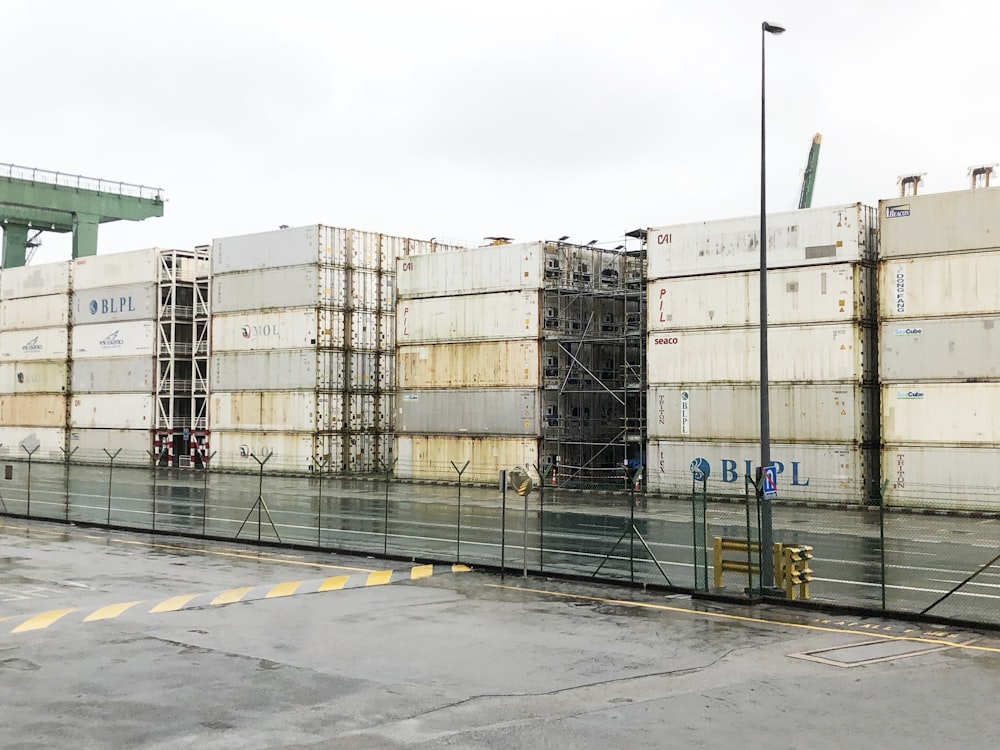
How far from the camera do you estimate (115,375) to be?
66438 mm

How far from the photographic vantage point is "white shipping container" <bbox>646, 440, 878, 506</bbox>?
40.8 m

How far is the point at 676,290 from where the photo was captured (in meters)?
45.3

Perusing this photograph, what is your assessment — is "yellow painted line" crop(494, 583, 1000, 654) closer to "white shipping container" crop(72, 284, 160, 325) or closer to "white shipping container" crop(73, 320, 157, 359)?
"white shipping container" crop(73, 320, 157, 359)

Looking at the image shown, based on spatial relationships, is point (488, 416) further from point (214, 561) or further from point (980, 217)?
point (214, 561)

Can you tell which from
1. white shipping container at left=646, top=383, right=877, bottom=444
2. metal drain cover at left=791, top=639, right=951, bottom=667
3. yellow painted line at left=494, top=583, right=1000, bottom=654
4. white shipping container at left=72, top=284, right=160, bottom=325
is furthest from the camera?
white shipping container at left=72, top=284, right=160, bottom=325

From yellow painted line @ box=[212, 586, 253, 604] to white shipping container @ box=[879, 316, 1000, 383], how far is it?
89.8 ft

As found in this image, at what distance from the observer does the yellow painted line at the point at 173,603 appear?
18.4 metres

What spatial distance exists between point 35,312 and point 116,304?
9.01 metres

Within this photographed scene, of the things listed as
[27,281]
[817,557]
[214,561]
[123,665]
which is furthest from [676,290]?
[27,281]

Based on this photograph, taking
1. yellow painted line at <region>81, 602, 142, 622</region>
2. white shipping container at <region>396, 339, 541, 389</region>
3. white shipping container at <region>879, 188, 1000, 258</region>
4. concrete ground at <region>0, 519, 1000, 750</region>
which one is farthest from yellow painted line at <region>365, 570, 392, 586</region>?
white shipping container at <region>396, 339, 541, 389</region>

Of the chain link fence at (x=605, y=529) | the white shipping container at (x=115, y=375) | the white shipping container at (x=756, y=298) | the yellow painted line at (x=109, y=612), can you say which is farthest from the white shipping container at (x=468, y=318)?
the yellow painted line at (x=109, y=612)

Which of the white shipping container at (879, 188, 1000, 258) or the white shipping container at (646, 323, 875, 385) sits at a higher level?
the white shipping container at (879, 188, 1000, 258)

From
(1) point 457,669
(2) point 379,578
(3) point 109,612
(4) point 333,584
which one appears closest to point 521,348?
(2) point 379,578

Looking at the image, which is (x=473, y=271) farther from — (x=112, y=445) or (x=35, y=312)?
(x=35, y=312)
